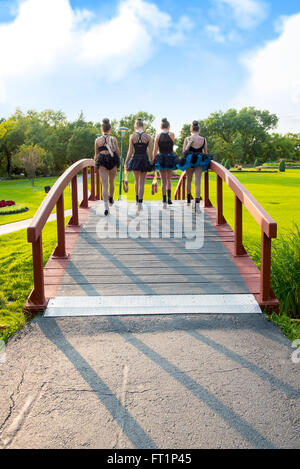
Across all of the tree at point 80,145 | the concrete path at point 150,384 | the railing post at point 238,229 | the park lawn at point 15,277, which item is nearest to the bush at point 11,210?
the park lawn at point 15,277

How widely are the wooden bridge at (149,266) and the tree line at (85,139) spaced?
3433cm

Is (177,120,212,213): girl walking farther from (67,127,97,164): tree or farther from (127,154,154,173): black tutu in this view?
(67,127,97,164): tree

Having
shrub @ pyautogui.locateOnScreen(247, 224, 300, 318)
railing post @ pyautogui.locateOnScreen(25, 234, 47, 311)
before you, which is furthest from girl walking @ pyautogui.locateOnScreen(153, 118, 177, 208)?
railing post @ pyautogui.locateOnScreen(25, 234, 47, 311)

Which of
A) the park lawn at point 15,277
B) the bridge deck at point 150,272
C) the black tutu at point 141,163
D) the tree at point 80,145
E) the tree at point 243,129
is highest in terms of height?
the tree at point 243,129

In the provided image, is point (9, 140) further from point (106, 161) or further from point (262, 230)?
point (262, 230)

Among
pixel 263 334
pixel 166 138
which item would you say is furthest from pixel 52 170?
pixel 263 334

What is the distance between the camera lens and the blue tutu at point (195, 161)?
26.5 ft

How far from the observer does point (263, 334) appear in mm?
4047

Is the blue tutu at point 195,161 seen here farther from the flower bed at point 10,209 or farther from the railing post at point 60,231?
the flower bed at point 10,209

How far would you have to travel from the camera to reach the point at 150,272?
5.45 m

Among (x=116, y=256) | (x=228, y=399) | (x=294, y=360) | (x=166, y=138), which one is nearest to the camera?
(x=228, y=399)

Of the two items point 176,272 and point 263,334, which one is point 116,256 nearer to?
point 176,272

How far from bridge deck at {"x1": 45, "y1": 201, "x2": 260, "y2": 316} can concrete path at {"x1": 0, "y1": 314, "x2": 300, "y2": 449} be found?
0.29 meters
